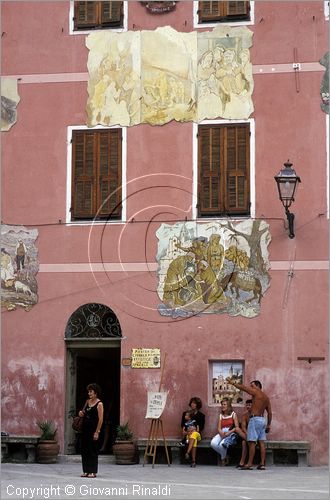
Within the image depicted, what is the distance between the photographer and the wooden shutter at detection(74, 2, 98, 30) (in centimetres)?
2097

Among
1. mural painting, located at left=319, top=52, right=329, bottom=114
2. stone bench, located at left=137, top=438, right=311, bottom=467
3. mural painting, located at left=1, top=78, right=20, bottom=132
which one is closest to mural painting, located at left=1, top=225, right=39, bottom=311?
mural painting, located at left=1, top=78, right=20, bottom=132

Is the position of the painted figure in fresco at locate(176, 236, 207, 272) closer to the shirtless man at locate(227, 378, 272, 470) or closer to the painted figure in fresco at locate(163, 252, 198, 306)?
the painted figure in fresco at locate(163, 252, 198, 306)

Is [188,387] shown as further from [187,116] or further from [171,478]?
[187,116]

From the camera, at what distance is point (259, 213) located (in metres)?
20.0

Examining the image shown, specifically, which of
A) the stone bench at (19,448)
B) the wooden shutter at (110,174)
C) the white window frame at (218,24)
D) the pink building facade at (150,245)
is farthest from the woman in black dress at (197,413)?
the white window frame at (218,24)

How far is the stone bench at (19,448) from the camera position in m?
19.9

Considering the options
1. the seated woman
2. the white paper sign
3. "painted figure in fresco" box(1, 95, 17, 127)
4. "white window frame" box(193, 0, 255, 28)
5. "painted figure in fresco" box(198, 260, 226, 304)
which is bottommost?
the seated woman

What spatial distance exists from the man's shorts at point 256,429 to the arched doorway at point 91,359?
3.11 m

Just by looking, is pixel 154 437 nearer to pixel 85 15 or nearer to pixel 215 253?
pixel 215 253

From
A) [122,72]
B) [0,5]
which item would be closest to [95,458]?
[122,72]

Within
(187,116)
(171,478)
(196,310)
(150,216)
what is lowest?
(171,478)

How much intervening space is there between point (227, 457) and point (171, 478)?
2428mm

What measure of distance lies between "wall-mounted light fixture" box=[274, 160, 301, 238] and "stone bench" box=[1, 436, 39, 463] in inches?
225

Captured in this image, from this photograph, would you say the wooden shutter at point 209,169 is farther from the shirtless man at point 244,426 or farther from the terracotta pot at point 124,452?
the terracotta pot at point 124,452
